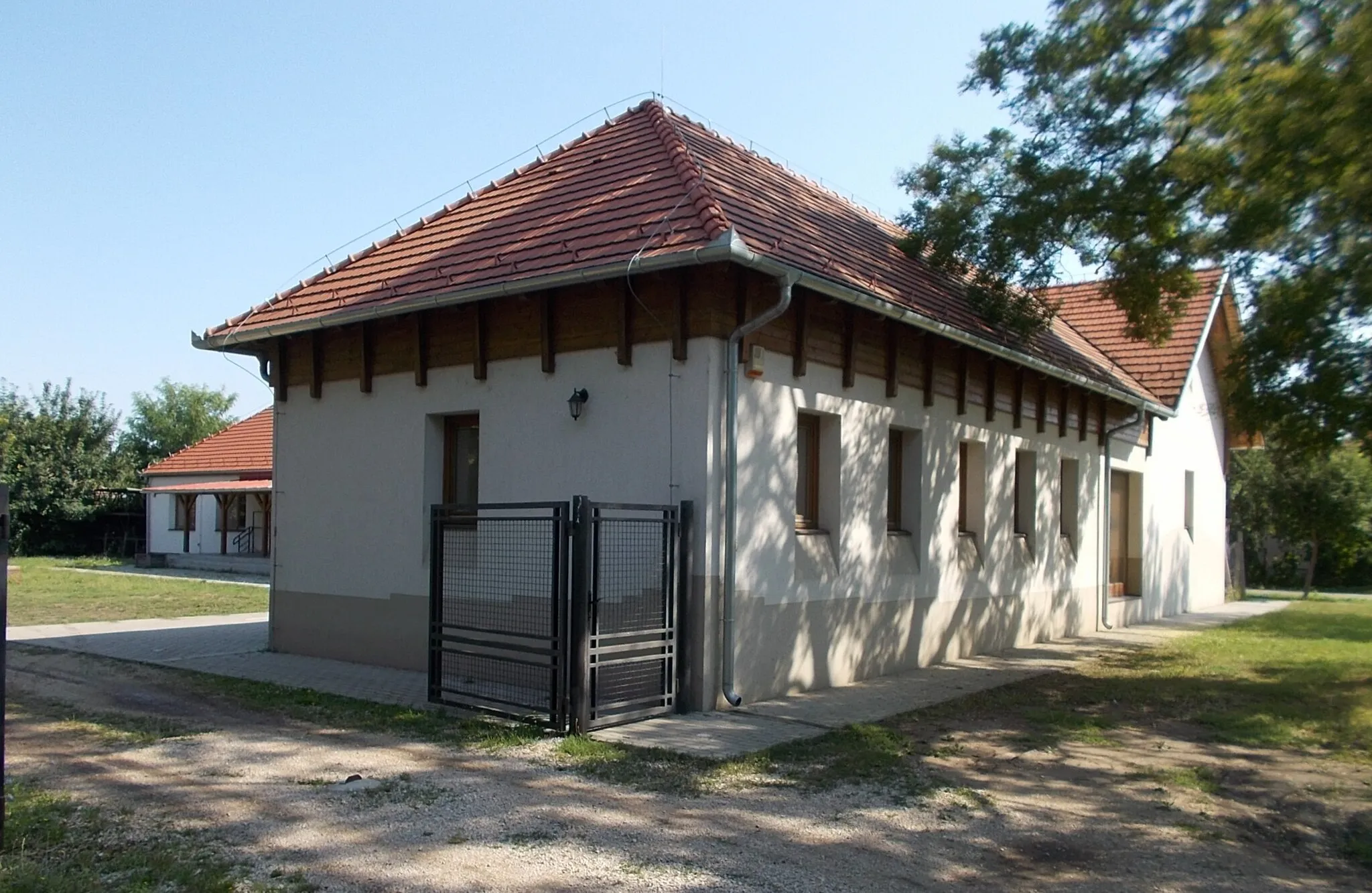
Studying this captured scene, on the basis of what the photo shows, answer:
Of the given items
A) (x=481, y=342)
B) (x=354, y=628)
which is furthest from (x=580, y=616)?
(x=354, y=628)

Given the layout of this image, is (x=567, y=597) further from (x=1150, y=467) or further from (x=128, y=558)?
(x=128, y=558)

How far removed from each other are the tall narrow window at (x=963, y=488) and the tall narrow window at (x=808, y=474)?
3.52 metres

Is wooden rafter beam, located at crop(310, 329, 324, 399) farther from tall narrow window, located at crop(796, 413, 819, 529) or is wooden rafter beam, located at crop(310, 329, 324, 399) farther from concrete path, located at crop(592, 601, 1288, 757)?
concrete path, located at crop(592, 601, 1288, 757)

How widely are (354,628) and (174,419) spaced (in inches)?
2720

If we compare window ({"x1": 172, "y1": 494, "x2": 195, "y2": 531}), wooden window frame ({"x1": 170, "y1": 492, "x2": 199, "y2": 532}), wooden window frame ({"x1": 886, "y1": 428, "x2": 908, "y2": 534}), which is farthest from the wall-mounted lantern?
window ({"x1": 172, "y1": 494, "x2": 195, "y2": 531})

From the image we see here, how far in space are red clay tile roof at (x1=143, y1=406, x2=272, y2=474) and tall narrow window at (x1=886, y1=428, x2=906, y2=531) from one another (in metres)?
27.0

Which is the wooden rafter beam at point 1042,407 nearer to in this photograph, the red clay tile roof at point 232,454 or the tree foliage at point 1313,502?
the tree foliage at point 1313,502

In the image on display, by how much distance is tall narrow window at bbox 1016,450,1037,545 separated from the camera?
15797mm

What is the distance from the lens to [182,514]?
38438 mm

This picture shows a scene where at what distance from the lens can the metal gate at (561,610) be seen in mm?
8641

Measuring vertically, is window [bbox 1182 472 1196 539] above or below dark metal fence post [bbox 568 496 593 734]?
above

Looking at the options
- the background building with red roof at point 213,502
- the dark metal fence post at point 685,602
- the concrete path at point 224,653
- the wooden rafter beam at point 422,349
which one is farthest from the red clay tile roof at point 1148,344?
the background building with red roof at point 213,502

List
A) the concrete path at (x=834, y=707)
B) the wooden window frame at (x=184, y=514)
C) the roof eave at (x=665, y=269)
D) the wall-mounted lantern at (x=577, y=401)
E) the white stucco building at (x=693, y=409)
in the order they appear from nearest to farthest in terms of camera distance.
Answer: the concrete path at (x=834, y=707) → the roof eave at (x=665, y=269) → the white stucco building at (x=693, y=409) → the wall-mounted lantern at (x=577, y=401) → the wooden window frame at (x=184, y=514)

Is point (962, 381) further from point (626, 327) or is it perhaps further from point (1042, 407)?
point (626, 327)
